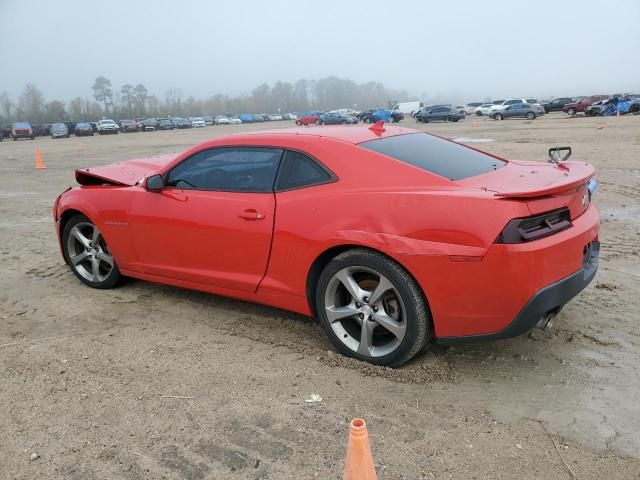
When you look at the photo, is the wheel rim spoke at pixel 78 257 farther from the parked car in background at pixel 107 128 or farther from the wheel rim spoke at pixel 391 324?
the parked car in background at pixel 107 128

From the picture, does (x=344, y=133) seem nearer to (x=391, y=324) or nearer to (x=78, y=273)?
(x=391, y=324)

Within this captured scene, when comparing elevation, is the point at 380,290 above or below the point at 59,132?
below

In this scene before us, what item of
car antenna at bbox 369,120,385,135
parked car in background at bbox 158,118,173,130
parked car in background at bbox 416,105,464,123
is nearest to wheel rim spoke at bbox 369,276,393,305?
car antenna at bbox 369,120,385,135

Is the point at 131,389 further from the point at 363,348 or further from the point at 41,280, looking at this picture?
the point at 41,280

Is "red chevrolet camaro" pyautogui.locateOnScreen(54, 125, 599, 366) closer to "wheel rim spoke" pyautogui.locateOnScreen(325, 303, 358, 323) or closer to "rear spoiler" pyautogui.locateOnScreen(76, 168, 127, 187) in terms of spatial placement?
"wheel rim spoke" pyautogui.locateOnScreen(325, 303, 358, 323)

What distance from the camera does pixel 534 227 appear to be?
2.93 metres

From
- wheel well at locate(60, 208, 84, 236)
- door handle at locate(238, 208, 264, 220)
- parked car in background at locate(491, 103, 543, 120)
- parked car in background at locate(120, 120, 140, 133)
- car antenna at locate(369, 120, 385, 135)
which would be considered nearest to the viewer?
door handle at locate(238, 208, 264, 220)

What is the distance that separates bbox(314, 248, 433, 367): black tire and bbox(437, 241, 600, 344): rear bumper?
0.14 meters

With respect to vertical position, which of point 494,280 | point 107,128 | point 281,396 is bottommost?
point 281,396

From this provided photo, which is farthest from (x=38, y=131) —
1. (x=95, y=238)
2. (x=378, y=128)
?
(x=378, y=128)

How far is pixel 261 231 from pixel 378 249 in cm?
91

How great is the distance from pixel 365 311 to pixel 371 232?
53 cm

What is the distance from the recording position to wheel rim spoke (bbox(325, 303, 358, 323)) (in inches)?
135

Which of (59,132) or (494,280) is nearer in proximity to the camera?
(494,280)
